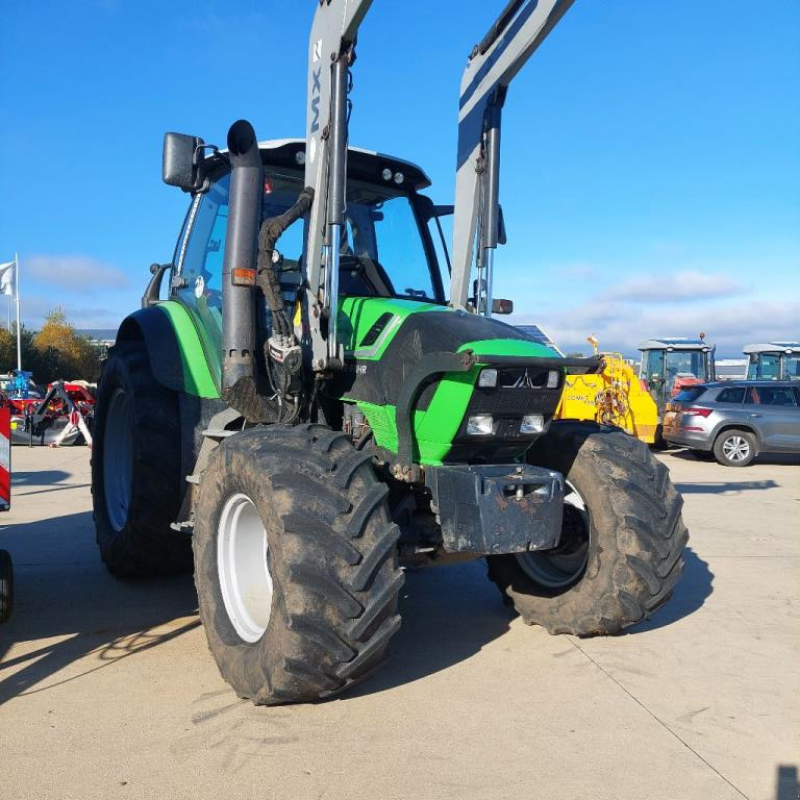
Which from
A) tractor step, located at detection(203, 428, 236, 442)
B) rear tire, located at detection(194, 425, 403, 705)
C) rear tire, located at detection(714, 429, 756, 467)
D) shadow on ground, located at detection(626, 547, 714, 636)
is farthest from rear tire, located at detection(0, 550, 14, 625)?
rear tire, located at detection(714, 429, 756, 467)

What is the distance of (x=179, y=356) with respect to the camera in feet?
15.6

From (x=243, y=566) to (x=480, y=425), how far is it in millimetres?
1385

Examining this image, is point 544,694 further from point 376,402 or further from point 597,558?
point 376,402

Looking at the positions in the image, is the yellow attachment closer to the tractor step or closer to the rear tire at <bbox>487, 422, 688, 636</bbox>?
the rear tire at <bbox>487, 422, 688, 636</bbox>

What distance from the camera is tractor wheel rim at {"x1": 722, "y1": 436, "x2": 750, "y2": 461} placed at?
14.3 meters

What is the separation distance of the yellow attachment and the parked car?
65cm

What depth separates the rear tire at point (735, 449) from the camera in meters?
14.3

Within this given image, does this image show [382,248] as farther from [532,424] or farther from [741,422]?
[741,422]

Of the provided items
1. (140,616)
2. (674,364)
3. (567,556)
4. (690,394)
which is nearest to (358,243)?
(567,556)

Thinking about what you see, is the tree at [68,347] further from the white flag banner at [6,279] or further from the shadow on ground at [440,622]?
the shadow on ground at [440,622]

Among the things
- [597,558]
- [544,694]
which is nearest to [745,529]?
[597,558]

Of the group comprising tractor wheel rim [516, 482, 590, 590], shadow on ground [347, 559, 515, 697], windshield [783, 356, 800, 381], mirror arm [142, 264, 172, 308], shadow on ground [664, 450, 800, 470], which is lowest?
shadow on ground [664, 450, 800, 470]

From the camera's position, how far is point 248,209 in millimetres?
3951

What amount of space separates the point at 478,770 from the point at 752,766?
105cm
